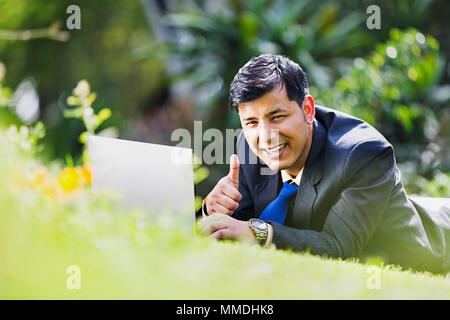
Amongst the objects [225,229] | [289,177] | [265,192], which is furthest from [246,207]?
[225,229]

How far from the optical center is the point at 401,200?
2.94 meters

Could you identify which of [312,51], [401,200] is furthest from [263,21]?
[401,200]

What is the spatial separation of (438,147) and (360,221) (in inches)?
220

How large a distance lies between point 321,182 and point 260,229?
0.59 metres

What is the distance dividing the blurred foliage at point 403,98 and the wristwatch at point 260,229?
442 cm

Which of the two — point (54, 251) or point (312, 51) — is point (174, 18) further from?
point (54, 251)

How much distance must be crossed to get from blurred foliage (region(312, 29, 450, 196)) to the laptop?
499cm

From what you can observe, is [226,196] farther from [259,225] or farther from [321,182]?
[321,182]

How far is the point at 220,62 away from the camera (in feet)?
34.8

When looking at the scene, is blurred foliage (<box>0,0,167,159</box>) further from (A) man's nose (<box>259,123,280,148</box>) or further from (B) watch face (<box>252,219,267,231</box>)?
(B) watch face (<box>252,219,267,231</box>)

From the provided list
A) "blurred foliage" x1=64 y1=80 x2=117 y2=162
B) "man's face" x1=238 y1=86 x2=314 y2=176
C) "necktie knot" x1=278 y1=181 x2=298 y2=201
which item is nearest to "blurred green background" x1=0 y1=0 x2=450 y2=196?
"blurred foliage" x1=64 y1=80 x2=117 y2=162

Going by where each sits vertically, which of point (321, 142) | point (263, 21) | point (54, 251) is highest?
point (263, 21)

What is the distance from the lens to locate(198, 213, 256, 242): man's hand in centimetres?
220

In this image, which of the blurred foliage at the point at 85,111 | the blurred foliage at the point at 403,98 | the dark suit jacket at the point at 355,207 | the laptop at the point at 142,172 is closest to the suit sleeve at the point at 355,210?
the dark suit jacket at the point at 355,207
